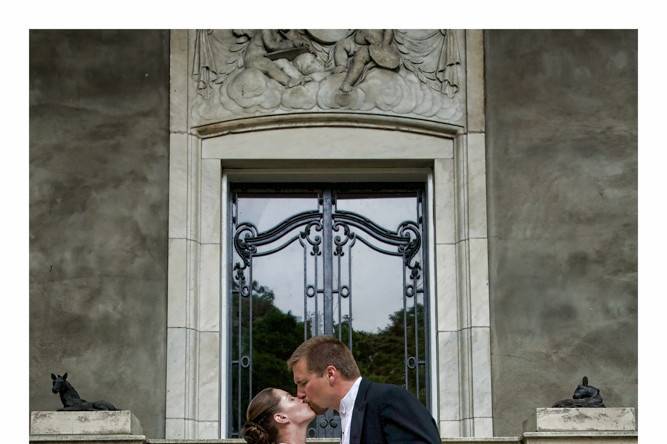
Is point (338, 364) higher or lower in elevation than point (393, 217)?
lower

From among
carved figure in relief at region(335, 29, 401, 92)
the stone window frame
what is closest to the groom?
the stone window frame

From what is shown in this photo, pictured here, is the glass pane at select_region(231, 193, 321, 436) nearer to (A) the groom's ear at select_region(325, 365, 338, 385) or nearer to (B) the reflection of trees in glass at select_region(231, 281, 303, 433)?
(B) the reflection of trees in glass at select_region(231, 281, 303, 433)

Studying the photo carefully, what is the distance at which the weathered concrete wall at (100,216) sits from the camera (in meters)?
12.8

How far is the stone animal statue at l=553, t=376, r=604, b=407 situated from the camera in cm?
1166

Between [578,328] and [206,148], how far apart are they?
327 centimetres

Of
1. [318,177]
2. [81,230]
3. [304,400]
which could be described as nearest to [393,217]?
[318,177]

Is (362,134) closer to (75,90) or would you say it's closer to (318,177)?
(318,177)

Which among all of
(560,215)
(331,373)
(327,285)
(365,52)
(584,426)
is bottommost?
(584,426)

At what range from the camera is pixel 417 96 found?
1345 cm

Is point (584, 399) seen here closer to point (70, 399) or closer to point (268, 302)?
point (268, 302)

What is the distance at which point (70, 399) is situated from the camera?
38.2 ft

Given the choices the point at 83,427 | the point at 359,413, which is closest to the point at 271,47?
the point at 83,427

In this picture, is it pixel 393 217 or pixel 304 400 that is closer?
pixel 304 400

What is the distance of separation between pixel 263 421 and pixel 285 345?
4.98m
